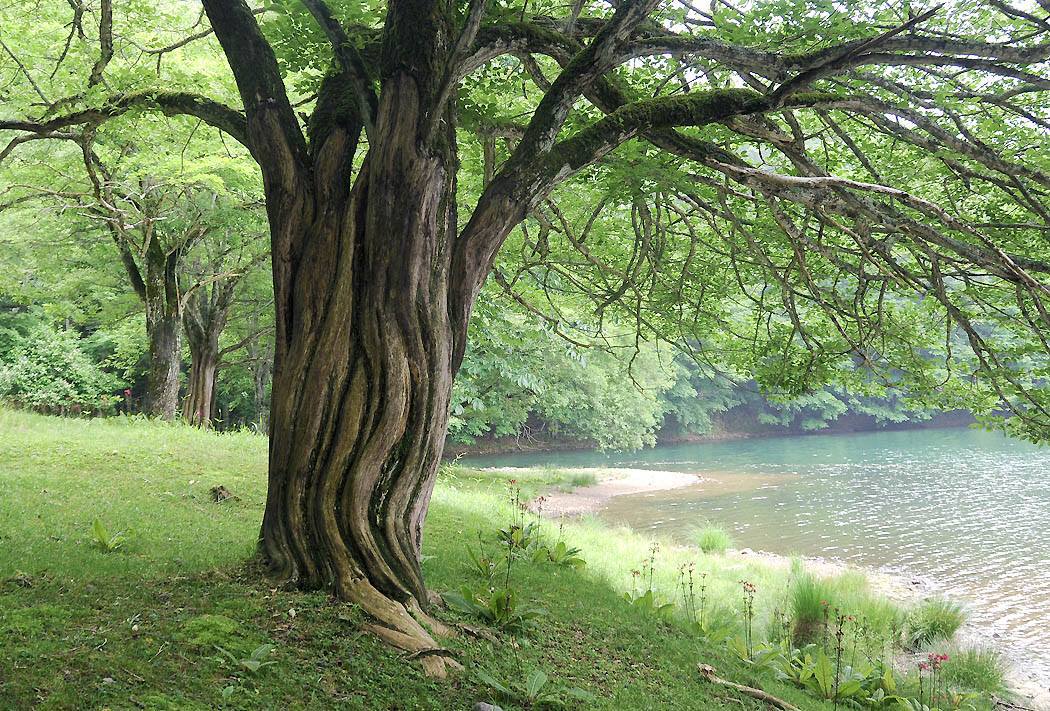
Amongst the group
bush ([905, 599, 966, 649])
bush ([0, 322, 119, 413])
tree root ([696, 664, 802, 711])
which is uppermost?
bush ([0, 322, 119, 413])

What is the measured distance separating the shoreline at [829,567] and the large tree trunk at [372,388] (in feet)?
9.93

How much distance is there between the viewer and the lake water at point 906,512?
11.4 m

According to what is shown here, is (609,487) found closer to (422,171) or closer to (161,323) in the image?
(161,323)

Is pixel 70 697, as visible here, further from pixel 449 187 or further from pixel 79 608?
pixel 449 187

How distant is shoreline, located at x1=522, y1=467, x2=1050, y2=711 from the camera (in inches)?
297

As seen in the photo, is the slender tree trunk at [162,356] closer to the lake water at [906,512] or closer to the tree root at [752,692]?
the lake water at [906,512]

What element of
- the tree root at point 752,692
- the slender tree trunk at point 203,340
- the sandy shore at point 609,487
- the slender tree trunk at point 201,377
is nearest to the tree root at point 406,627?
the tree root at point 752,692

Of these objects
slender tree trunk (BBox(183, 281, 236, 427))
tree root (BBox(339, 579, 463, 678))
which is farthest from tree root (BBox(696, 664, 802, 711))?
slender tree trunk (BBox(183, 281, 236, 427))

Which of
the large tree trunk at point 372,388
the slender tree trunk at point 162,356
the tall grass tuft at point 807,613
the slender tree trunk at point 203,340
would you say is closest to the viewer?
the large tree trunk at point 372,388

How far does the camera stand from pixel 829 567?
1277 centimetres

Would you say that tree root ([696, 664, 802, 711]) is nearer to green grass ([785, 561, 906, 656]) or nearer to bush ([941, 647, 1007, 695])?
green grass ([785, 561, 906, 656])

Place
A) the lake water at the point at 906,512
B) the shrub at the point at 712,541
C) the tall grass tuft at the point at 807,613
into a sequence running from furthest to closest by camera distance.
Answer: the shrub at the point at 712,541
the lake water at the point at 906,512
the tall grass tuft at the point at 807,613

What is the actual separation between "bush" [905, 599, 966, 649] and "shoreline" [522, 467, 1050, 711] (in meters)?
0.25

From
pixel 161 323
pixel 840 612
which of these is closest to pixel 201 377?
pixel 161 323
